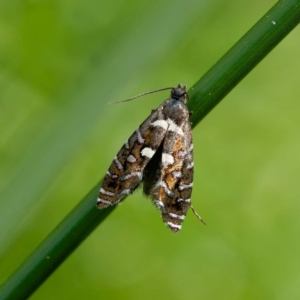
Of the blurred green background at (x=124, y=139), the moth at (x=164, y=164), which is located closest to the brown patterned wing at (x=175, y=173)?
the moth at (x=164, y=164)

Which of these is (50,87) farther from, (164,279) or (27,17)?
(164,279)

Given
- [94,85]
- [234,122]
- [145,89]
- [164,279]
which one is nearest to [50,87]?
[94,85]

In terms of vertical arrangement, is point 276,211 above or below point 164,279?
above

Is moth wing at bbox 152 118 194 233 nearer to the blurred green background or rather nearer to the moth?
the moth

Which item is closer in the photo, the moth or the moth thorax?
the moth

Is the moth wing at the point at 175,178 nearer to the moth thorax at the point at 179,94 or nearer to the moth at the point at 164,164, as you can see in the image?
the moth at the point at 164,164

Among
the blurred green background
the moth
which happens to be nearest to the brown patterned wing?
the moth
